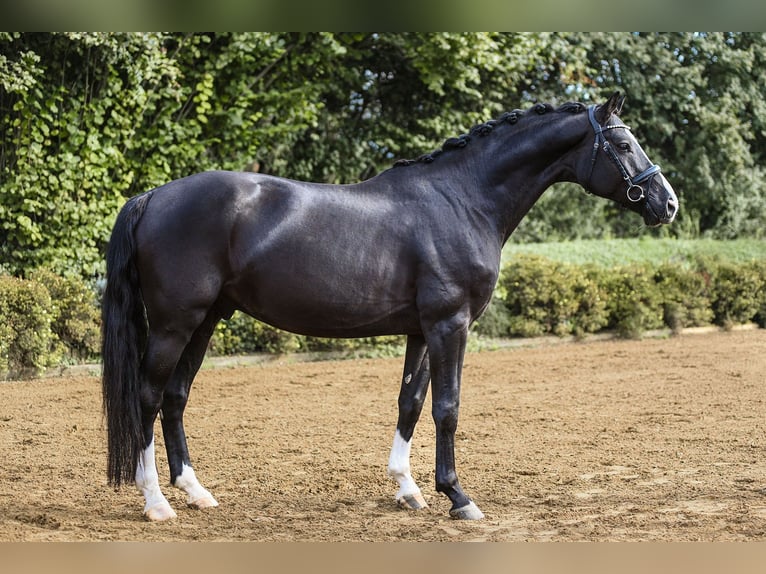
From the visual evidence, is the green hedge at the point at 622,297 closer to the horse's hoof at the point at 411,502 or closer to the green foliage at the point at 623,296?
the green foliage at the point at 623,296

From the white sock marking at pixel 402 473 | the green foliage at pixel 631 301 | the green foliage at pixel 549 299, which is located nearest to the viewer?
the white sock marking at pixel 402 473

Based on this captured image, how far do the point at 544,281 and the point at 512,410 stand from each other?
15.8 feet

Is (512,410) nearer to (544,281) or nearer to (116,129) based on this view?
(544,281)

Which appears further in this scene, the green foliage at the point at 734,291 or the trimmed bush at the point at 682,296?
the green foliage at the point at 734,291

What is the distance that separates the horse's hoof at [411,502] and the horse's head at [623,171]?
1.92 meters

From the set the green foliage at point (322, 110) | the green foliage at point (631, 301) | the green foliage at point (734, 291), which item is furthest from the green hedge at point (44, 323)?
the green foliage at point (734, 291)

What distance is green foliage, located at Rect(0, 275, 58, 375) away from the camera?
9.04 meters

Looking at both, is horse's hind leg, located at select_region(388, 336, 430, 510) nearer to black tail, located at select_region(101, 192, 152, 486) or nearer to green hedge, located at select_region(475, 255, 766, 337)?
black tail, located at select_region(101, 192, 152, 486)

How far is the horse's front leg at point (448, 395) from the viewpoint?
4.46 m

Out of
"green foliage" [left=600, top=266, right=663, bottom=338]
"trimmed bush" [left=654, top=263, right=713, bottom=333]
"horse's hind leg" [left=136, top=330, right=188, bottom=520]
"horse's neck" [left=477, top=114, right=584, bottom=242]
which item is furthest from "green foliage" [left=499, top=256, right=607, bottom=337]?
"horse's hind leg" [left=136, top=330, right=188, bottom=520]

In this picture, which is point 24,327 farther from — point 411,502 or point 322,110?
point 322,110

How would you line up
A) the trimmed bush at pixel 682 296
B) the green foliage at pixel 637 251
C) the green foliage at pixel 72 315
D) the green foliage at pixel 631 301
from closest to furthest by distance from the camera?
the green foliage at pixel 72 315 < the green foliage at pixel 631 301 < the trimmed bush at pixel 682 296 < the green foliage at pixel 637 251

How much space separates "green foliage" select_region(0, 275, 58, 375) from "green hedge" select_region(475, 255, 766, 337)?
5.76 m

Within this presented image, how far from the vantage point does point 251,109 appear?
12156 millimetres
